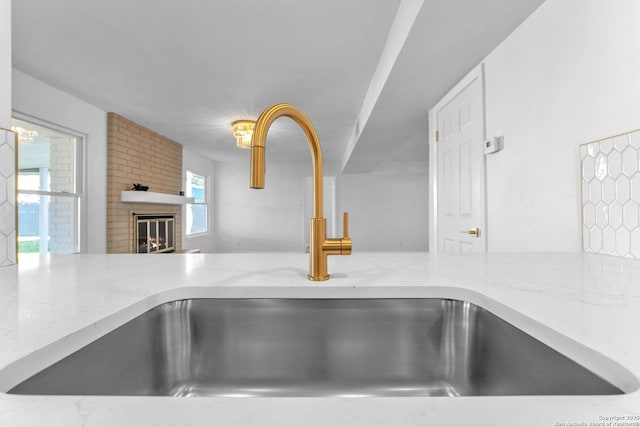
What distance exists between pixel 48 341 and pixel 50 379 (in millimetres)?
43

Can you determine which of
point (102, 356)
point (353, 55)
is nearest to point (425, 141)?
point (353, 55)

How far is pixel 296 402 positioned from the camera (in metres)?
0.27

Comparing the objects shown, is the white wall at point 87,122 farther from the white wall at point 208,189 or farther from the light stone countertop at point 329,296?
the light stone countertop at point 329,296

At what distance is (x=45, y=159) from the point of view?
139 inches

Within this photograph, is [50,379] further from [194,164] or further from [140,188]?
[194,164]

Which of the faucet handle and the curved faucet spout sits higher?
the curved faucet spout

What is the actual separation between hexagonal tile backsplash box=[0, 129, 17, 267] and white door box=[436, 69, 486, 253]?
2.46 meters

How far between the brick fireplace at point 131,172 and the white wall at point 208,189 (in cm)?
68

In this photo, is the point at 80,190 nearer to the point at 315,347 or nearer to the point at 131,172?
the point at 131,172

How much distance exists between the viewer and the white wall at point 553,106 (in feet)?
4.15

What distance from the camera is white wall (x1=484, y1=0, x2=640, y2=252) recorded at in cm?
127

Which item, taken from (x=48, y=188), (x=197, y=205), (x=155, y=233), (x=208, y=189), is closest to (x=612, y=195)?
(x=48, y=188)

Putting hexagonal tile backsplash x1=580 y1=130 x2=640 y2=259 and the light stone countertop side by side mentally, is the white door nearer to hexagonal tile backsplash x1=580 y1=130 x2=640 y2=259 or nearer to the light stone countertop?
hexagonal tile backsplash x1=580 y1=130 x2=640 y2=259

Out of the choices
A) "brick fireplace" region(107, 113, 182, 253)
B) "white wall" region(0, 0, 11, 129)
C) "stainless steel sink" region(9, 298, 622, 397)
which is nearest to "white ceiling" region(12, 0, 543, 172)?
"brick fireplace" region(107, 113, 182, 253)
